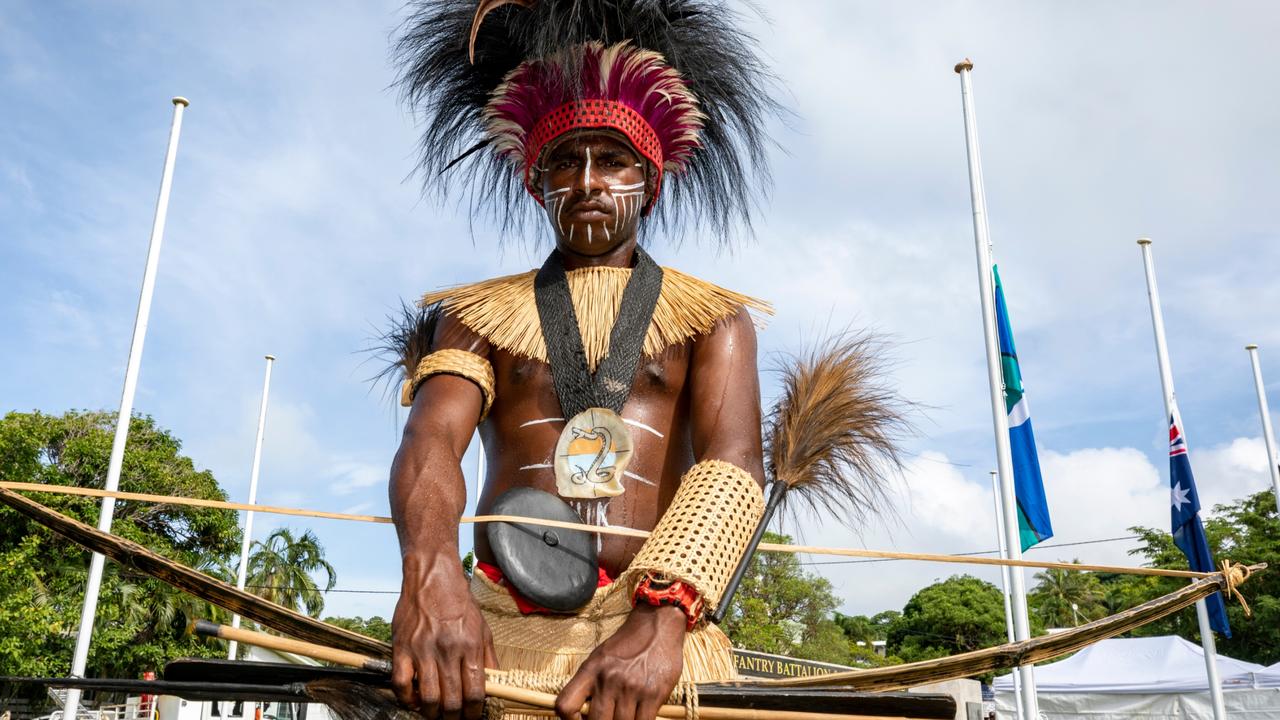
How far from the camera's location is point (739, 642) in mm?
29438

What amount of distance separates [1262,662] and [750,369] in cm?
3291

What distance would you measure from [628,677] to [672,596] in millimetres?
227

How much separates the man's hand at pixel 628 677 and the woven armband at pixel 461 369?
0.87m

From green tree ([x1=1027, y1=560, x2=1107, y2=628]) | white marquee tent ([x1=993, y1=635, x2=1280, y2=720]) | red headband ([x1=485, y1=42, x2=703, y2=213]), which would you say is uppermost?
green tree ([x1=1027, y1=560, x2=1107, y2=628])

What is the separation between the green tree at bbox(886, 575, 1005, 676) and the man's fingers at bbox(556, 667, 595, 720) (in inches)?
1882

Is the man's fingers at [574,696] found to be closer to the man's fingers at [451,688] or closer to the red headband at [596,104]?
the man's fingers at [451,688]

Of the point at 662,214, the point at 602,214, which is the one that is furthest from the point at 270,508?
the point at 662,214

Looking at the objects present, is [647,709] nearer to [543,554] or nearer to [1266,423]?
[543,554]

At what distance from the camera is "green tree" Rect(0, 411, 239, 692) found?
20.1m

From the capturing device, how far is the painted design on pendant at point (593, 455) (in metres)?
2.45

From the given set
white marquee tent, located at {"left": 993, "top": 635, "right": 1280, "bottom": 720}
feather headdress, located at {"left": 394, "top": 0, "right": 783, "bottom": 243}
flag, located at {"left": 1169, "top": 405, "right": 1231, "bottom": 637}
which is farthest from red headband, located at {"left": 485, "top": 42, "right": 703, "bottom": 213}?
white marquee tent, located at {"left": 993, "top": 635, "right": 1280, "bottom": 720}

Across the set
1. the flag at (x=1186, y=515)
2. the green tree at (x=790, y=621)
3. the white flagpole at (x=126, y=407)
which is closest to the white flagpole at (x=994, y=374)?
the flag at (x=1186, y=515)

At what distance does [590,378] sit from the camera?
2.58 metres

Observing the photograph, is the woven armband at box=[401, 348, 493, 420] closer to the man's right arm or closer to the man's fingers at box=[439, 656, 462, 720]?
the man's right arm
